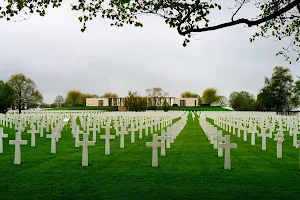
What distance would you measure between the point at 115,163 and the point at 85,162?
0.96m

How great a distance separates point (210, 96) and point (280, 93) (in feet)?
235

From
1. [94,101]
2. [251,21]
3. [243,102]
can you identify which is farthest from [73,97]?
[251,21]

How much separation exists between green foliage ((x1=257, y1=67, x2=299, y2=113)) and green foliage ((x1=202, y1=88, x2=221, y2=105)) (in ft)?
222

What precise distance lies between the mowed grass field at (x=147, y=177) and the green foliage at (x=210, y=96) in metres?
132

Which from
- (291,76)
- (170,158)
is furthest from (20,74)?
(170,158)

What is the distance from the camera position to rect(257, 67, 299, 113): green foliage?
74.3 metres

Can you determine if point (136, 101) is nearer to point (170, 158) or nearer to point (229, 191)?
→ point (170, 158)

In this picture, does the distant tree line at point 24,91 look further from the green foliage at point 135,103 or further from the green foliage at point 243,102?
the green foliage at point 243,102

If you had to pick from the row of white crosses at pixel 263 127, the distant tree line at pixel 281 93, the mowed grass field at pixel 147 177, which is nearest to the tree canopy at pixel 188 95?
the distant tree line at pixel 281 93

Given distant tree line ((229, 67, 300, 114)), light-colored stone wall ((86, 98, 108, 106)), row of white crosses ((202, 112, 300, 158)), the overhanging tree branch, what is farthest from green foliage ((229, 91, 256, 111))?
the overhanging tree branch

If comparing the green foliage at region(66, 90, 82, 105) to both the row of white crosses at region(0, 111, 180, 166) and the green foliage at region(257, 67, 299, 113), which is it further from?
the row of white crosses at region(0, 111, 180, 166)

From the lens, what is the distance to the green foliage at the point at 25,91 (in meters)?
81.9

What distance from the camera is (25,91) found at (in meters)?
82.8

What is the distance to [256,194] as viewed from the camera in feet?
24.7
